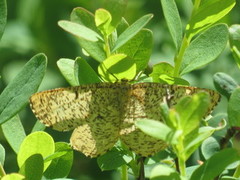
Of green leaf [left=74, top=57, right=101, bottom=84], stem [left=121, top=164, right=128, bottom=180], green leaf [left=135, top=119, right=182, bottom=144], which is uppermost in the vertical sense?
green leaf [left=135, top=119, right=182, bottom=144]

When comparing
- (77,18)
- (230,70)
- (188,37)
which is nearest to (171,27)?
(188,37)

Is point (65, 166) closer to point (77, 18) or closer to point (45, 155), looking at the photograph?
point (45, 155)

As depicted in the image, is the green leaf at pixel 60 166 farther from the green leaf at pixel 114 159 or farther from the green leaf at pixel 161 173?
the green leaf at pixel 161 173

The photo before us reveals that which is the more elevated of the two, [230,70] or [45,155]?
[45,155]

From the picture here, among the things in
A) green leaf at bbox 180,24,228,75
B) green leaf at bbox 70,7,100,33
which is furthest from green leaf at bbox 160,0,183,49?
green leaf at bbox 70,7,100,33

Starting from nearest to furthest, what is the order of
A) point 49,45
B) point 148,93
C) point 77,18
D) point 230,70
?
point 148,93 → point 77,18 → point 230,70 → point 49,45

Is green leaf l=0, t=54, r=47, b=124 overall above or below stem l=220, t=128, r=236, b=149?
above

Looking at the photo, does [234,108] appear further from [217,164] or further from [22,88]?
[22,88]

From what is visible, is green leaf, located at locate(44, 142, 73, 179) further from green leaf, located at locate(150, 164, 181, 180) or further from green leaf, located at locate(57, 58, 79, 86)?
green leaf, located at locate(150, 164, 181, 180)
